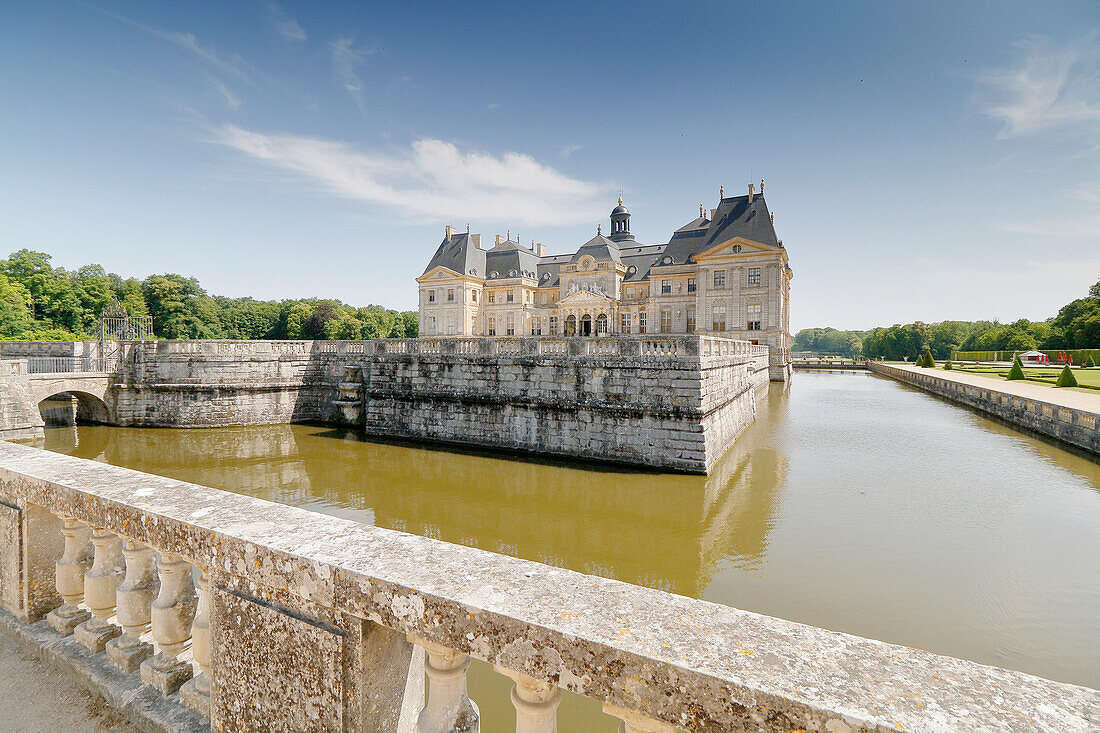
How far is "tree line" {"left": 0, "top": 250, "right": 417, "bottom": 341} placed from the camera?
3891cm

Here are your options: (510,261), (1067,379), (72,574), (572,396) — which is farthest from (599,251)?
(72,574)

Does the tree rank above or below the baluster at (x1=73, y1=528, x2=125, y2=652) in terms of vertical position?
above

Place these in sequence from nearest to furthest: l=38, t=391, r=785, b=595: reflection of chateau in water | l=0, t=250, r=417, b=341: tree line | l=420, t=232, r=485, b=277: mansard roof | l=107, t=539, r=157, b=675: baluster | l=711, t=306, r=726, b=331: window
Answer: l=107, t=539, r=157, b=675: baluster < l=38, t=391, r=785, b=595: reflection of chateau in water < l=0, t=250, r=417, b=341: tree line < l=711, t=306, r=726, b=331: window < l=420, t=232, r=485, b=277: mansard roof

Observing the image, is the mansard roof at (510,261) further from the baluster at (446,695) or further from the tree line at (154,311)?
the baluster at (446,695)

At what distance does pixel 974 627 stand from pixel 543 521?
628 centimetres

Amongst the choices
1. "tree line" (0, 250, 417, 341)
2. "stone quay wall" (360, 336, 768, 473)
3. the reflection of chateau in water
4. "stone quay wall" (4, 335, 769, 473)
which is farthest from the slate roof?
the reflection of chateau in water

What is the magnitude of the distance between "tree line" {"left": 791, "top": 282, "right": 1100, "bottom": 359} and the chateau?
30174 millimetres

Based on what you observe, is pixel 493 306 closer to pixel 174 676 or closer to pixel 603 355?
pixel 603 355

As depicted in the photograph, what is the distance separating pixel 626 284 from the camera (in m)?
50.2

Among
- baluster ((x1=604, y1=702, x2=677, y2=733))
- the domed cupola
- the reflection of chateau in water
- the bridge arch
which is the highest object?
the domed cupola

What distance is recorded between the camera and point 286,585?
1664 mm

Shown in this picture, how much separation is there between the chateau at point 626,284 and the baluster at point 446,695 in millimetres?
42021

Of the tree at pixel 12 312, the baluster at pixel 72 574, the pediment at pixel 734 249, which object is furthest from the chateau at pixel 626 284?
the baluster at pixel 72 574

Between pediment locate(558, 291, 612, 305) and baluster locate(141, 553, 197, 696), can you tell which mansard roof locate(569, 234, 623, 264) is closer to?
pediment locate(558, 291, 612, 305)
